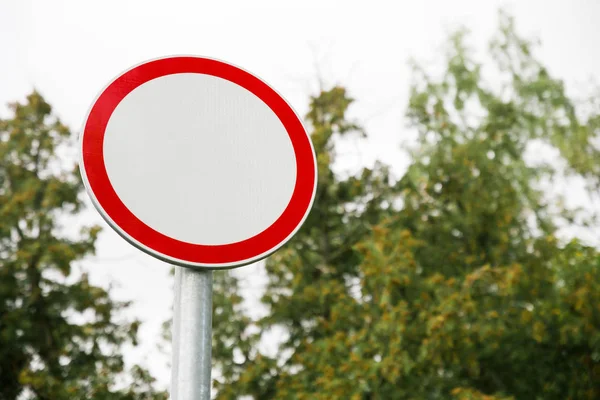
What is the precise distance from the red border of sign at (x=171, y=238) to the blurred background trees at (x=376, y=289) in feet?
23.5

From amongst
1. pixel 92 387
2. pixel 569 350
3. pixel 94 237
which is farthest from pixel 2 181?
pixel 569 350

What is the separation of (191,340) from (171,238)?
0.25 meters

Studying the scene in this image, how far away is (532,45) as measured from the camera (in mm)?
17656

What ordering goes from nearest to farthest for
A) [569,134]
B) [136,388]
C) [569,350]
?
[569,350] < [136,388] < [569,134]

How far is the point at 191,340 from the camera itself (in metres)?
1.20

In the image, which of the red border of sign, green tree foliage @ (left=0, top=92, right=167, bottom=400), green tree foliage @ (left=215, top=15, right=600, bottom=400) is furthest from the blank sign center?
green tree foliage @ (left=0, top=92, right=167, bottom=400)

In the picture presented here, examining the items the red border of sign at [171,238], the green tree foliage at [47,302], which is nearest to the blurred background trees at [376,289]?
the green tree foliage at [47,302]

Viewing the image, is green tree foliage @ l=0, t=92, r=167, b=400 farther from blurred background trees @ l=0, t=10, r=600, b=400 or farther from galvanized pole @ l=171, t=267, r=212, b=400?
galvanized pole @ l=171, t=267, r=212, b=400

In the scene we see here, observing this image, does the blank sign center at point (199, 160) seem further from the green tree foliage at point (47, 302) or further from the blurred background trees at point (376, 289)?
the green tree foliage at point (47, 302)

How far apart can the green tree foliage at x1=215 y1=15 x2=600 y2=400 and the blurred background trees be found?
1.2 inches

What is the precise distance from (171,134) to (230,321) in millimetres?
10609

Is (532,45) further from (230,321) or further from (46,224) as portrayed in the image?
(46,224)

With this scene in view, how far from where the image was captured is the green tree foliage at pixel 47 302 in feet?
35.6

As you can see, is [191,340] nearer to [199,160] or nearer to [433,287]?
[199,160]
